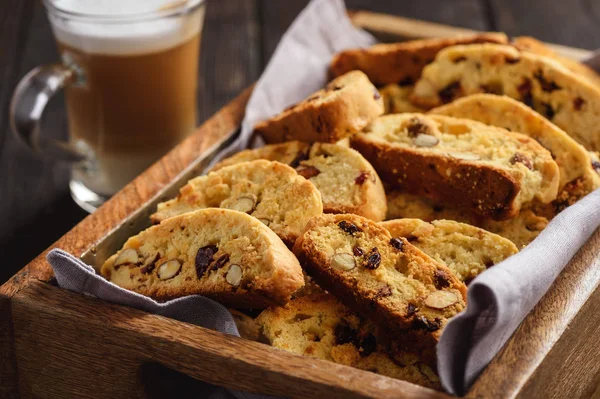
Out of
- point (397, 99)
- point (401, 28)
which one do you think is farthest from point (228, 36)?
point (397, 99)

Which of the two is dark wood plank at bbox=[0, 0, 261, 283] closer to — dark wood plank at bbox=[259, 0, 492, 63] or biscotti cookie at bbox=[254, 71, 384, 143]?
dark wood plank at bbox=[259, 0, 492, 63]

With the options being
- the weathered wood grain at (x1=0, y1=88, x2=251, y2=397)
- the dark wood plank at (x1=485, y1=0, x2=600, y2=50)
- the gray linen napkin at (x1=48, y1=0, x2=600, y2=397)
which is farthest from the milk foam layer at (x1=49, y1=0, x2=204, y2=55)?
the dark wood plank at (x1=485, y1=0, x2=600, y2=50)

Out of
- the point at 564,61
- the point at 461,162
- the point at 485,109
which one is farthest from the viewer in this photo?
the point at 564,61

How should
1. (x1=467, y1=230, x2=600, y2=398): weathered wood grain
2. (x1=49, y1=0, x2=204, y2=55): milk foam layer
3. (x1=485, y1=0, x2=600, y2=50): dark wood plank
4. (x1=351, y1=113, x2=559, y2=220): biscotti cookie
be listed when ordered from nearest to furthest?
(x1=467, y1=230, x2=600, y2=398): weathered wood grain < (x1=351, y1=113, x2=559, y2=220): biscotti cookie < (x1=49, y1=0, x2=204, y2=55): milk foam layer < (x1=485, y1=0, x2=600, y2=50): dark wood plank

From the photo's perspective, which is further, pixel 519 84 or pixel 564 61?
pixel 564 61

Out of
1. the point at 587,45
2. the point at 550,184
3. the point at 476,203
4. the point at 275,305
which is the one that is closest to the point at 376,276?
the point at 275,305

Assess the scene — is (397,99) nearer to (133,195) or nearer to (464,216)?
(464,216)

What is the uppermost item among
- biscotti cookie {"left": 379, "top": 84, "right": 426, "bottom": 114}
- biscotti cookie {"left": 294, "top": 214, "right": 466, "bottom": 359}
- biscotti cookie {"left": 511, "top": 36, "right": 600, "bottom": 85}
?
biscotti cookie {"left": 294, "top": 214, "right": 466, "bottom": 359}

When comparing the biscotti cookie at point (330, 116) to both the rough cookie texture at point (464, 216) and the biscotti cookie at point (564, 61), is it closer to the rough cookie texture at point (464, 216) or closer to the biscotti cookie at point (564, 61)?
the rough cookie texture at point (464, 216)
